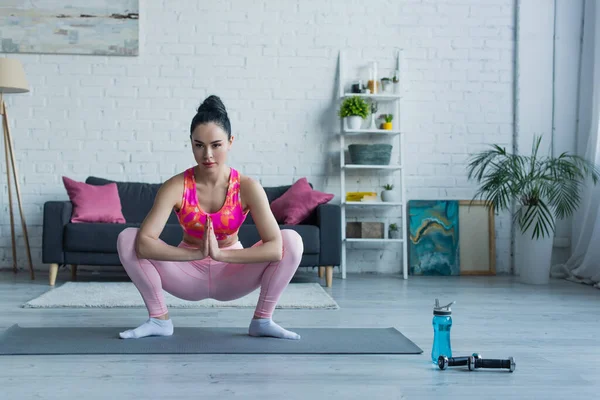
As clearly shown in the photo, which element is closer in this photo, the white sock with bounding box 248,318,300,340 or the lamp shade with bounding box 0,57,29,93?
the white sock with bounding box 248,318,300,340

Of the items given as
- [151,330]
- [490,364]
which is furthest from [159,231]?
[490,364]

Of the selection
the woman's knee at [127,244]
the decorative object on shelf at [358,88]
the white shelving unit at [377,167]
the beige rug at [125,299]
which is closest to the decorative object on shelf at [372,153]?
the white shelving unit at [377,167]

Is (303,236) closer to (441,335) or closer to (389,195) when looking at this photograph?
(389,195)

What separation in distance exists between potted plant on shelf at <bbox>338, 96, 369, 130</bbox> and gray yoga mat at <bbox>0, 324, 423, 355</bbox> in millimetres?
2749

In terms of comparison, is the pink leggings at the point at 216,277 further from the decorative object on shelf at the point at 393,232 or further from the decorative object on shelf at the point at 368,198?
the decorative object on shelf at the point at 393,232

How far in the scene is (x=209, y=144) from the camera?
263cm

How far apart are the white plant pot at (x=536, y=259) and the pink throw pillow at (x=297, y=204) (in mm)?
1508

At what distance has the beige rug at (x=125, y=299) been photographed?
3.85 m

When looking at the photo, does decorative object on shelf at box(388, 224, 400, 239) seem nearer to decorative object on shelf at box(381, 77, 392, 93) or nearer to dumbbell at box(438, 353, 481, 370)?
decorative object on shelf at box(381, 77, 392, 93)

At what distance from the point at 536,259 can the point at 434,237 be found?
2.94 feet

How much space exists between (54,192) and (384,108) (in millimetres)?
2794

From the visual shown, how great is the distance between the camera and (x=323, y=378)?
90.3 inches

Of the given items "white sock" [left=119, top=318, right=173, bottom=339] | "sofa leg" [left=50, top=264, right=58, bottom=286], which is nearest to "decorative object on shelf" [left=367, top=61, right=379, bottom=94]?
"sofa leg" [left=50, top=264, right=58, bottom=286]

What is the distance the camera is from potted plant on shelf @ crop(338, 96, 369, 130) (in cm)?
558
